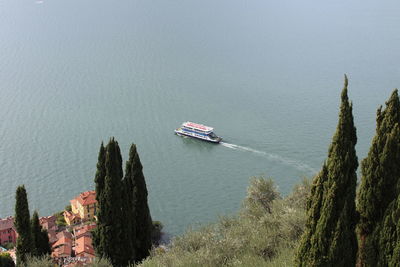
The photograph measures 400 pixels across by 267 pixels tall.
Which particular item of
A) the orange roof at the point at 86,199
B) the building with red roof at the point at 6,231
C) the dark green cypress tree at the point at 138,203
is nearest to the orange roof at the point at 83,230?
the orange roof at the point at 86,199

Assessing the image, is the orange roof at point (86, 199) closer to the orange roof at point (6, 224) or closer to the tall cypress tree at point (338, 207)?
A: the orange roof at point (6, 224)

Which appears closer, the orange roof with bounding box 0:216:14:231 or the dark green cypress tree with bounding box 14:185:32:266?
the dark green cypress tree with bounding box 14:185:32:266

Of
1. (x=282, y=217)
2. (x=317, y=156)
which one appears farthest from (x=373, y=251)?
(x=317, y=156)

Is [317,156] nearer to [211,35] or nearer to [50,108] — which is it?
[50,108]

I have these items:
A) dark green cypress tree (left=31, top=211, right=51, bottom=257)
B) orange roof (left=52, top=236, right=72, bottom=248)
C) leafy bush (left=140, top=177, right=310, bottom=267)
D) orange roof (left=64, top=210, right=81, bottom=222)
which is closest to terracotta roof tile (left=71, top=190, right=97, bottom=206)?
orange roof (left=64, top=210, right=81, bottom=222)

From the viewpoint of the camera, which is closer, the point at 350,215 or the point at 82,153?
the point at 350,215

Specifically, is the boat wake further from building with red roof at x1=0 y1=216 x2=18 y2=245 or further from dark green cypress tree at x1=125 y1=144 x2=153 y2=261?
building with red roof at x1=0 y1=216 x2=18 y2=245
